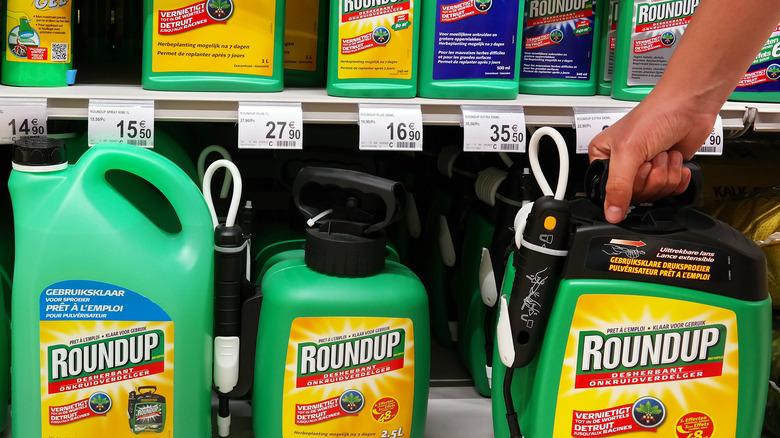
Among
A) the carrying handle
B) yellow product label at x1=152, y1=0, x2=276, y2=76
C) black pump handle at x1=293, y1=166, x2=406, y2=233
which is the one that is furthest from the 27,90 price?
black pump handle at x1=293, y1=166, x2=406, y2=233

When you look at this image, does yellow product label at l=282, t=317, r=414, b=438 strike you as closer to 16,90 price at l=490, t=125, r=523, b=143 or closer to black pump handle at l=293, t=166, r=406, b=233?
black pump handle at l=293, t=166, r=406, b=233

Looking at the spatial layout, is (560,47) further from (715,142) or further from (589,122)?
(715,142)

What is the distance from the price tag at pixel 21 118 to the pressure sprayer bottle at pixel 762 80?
1.19 metres

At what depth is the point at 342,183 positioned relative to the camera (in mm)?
1359

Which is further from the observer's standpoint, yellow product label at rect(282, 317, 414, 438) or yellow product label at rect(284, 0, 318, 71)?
yellow product label at rect(284, 0, 318, 71)

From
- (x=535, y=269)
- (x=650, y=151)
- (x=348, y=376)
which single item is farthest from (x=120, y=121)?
(x=650, y=151)

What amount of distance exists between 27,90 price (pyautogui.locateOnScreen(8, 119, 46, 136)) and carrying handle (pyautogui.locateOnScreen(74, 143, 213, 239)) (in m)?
0.11

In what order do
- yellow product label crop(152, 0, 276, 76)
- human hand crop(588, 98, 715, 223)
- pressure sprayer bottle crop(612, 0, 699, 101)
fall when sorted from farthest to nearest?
1. pressure sprayer bottle crop(612, 0, 699, 101)
2. yellow product label crop(152, 0, 276, 76)
3. human hand crop(588, 98, 715, 223)

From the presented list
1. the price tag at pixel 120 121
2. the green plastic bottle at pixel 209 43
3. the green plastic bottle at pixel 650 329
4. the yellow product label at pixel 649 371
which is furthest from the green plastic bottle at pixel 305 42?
the yellow product label at pixel 649 371

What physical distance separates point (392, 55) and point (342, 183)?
24 centimetres

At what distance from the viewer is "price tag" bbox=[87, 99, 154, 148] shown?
132cm

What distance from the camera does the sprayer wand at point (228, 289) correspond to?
1337 millimetres

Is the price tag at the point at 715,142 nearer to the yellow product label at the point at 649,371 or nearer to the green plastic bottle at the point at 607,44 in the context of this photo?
the green plastic bottle at the point at 607,44

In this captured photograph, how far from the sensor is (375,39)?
4.65 feet
